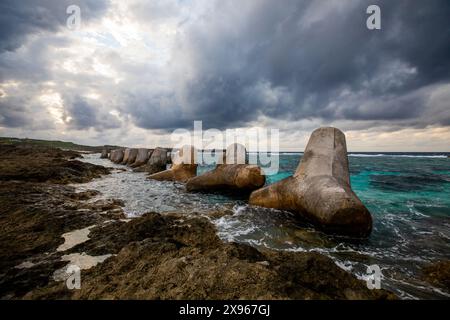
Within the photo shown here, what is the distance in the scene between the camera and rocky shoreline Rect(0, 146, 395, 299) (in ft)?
7.11

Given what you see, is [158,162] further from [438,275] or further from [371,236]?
[438,275]

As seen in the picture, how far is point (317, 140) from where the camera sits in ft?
22.2

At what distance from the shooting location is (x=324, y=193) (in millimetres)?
5000

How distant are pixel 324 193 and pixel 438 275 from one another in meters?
2.23

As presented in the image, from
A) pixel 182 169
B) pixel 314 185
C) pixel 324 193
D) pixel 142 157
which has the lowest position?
pixel 182 169

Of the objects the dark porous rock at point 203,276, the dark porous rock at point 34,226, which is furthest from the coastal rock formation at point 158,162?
the dark porous rock at point 203,276

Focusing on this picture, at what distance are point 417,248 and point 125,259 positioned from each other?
18.9 feet

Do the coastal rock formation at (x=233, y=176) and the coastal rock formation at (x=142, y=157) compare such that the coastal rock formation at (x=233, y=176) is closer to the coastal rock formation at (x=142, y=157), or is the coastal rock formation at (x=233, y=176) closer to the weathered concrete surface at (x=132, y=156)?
the coastal rock formation at (x=142, y=157)

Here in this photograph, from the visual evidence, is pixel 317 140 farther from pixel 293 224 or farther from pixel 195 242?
pixel 195 242

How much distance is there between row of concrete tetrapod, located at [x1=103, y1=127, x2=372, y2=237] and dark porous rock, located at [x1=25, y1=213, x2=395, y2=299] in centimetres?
199

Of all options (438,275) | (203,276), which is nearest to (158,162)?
(203,276)

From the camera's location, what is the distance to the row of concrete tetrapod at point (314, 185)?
4598mm

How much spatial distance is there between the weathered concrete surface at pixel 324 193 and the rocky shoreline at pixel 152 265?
185 centimetres

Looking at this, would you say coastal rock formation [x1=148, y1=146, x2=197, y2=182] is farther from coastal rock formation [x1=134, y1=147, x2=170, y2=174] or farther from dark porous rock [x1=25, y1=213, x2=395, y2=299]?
dark porous rock [x1=25, y1=213, x2=395, y2=299]
